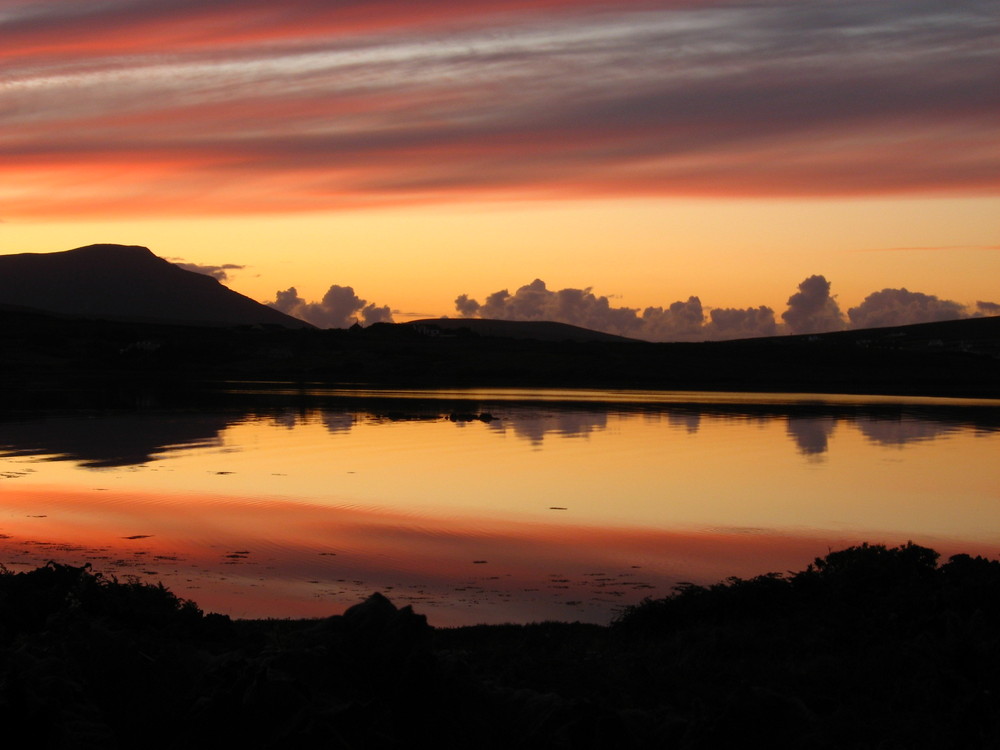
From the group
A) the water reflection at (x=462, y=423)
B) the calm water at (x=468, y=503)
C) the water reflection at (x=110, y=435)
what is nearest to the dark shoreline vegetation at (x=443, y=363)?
the water reflection at (x=462, y=423)

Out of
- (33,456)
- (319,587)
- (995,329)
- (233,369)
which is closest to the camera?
(319,587)

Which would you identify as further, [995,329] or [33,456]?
[995,329]

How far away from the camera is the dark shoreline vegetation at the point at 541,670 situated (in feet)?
17.9

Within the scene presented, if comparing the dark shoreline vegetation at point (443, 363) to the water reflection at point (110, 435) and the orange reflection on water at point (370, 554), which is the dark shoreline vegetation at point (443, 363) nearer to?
the water reflection at point (110, 435)

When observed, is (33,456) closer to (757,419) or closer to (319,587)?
(319,587)

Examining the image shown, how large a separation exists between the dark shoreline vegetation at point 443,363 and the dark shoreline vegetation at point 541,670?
65.4 m

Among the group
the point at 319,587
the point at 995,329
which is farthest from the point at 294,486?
the point at 995,329

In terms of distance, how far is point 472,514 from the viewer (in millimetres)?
21516

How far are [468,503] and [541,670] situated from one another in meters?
13.4

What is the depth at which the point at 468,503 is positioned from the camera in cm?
2295

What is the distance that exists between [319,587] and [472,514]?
717 centimetres

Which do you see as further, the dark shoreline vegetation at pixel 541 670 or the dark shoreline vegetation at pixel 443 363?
the dark shoreline vegetation at pixel 443 363

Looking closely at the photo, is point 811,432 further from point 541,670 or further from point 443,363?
point 443,363

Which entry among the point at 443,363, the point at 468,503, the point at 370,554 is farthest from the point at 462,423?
the point at 443,363
